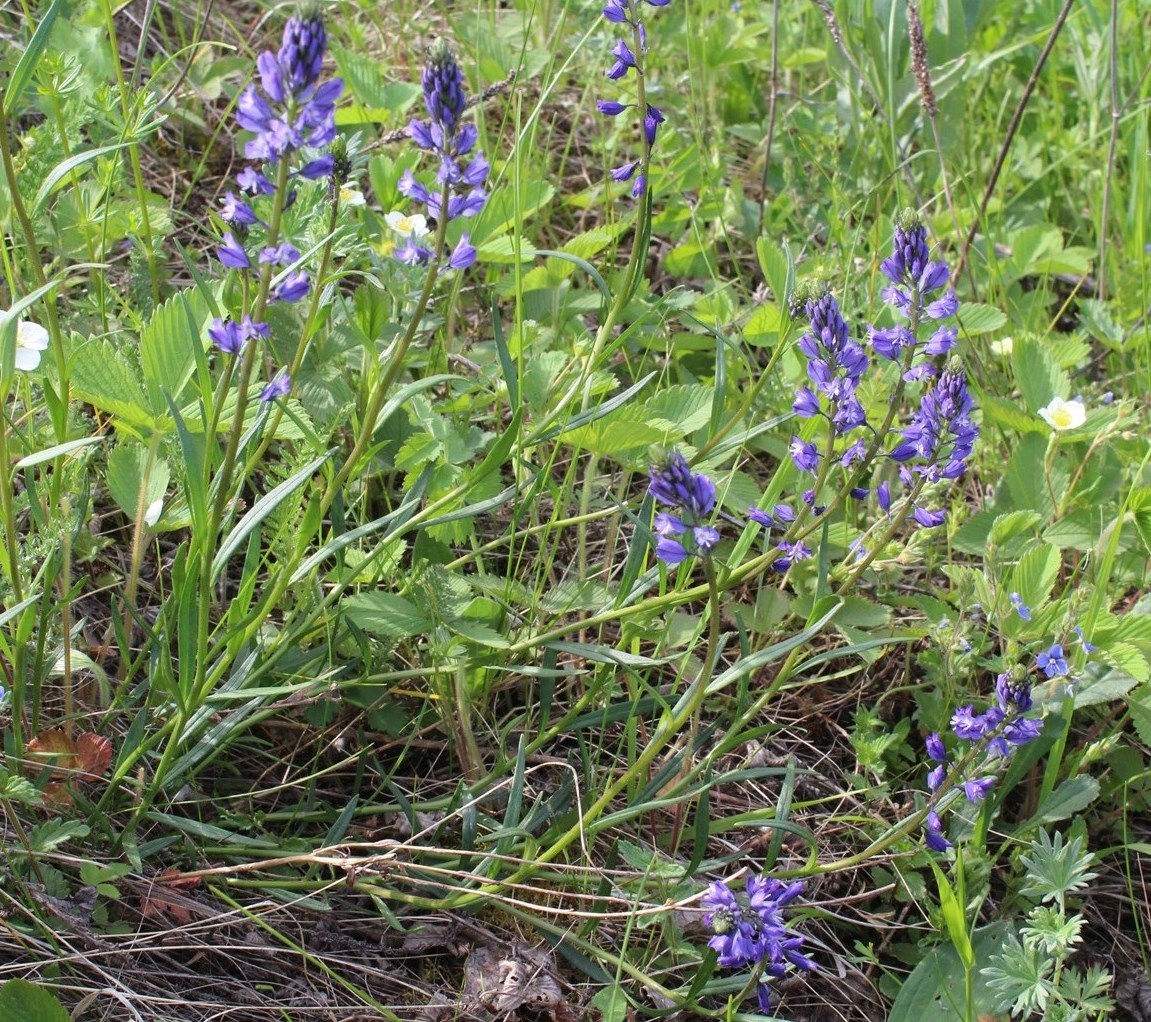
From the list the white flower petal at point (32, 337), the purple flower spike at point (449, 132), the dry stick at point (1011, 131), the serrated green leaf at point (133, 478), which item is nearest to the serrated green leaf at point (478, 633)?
the serrated green leaf at point (133, 478)

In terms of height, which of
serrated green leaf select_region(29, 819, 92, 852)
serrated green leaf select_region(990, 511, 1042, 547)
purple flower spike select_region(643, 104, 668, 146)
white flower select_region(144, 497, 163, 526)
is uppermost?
purple flower spike select_region(643, 104, 668, 146)

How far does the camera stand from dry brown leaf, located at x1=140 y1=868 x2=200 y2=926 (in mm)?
1821

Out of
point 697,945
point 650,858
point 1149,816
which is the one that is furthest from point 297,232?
point 1149,816

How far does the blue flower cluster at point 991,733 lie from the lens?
184 cm

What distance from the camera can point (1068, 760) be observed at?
2.33m

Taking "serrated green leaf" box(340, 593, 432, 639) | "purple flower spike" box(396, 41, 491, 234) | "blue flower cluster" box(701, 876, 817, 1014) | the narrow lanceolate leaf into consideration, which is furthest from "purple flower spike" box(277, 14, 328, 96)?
"blue flower cluster" box(701, 876, 817, 1014)

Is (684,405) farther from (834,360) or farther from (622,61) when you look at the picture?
(622,61)

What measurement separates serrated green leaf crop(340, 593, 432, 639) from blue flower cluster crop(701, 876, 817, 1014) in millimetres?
634

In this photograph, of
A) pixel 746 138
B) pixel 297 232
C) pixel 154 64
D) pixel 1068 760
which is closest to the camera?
pixel 297 232

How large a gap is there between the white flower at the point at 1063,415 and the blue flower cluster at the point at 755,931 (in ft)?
4.27

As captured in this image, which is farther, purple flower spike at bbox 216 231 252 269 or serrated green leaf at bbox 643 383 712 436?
serrated green leaf at bbox 643 383 712 436

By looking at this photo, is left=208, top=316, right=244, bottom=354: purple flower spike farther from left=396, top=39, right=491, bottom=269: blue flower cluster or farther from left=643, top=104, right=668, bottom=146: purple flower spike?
left=643, top=104, right=668, bottom=146: purple flower spike

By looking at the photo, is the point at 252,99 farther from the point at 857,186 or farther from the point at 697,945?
the point at 857,186

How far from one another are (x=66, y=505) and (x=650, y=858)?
1.14 meters
